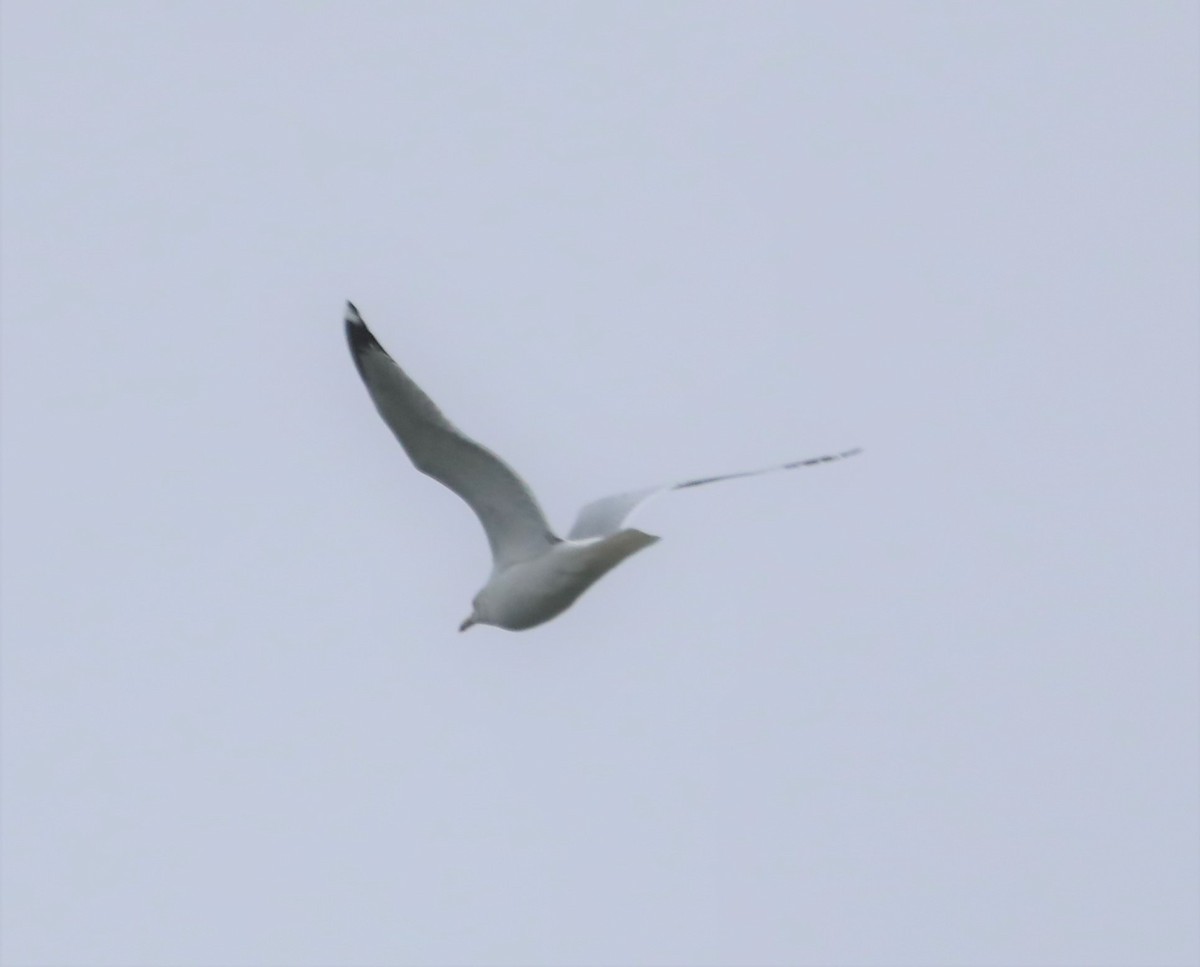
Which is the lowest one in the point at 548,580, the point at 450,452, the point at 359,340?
the point at 548,580

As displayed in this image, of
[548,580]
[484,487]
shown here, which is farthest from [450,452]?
[548,580]

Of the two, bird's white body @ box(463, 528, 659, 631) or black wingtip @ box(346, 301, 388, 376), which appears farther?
black wingtip @ box(346, 301, 388, 376)

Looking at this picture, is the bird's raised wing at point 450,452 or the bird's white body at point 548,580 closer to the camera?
the bird's white body at point 548,580

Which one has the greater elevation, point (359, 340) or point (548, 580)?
point (359, 340)

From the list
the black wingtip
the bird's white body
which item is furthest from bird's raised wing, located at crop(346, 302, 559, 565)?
the bird's white body

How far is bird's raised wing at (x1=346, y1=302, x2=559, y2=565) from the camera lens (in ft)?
42.5

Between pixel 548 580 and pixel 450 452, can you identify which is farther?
pixel 450 452

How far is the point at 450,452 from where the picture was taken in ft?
42.7

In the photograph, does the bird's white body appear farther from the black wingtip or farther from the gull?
the black wingtip

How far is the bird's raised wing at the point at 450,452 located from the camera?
12969 mm

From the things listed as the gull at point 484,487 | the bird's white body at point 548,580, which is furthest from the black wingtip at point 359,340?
the bird's white body at point 548,580

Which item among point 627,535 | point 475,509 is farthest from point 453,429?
point 627,535

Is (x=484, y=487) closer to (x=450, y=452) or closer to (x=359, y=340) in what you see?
(x=450, y=452)

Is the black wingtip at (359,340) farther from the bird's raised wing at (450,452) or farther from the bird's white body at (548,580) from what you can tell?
the bird's white body at (548,580)
